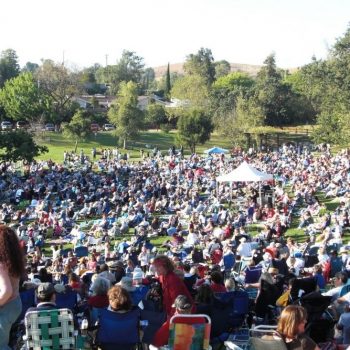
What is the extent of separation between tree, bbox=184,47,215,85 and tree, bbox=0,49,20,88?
86.9 ft

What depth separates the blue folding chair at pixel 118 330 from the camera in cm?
568

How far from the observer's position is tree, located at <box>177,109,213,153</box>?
50.2m

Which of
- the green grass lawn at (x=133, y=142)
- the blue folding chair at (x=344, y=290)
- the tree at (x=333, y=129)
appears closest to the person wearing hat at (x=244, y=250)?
the blue folding chair at (x=344, y=290)

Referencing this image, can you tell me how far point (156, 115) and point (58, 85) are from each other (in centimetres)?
1434

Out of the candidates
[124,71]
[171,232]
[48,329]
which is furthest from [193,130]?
[124,71]

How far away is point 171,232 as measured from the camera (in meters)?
19.4

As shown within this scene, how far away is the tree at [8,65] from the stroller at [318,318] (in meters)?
89.5

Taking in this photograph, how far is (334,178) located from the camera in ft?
88.2

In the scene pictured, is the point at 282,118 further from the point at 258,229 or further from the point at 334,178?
the point at 258,229

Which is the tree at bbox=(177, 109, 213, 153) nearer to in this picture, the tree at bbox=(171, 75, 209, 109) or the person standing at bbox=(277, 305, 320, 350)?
the tree at bbox=(171, 75, 209, 109)

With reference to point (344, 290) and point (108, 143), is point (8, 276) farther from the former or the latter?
point (108, 143)

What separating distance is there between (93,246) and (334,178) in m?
12.9

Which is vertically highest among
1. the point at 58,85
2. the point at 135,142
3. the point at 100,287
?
the point at 58,85

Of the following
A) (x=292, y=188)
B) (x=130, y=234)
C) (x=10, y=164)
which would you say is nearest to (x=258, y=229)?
(x=130, y=234)
